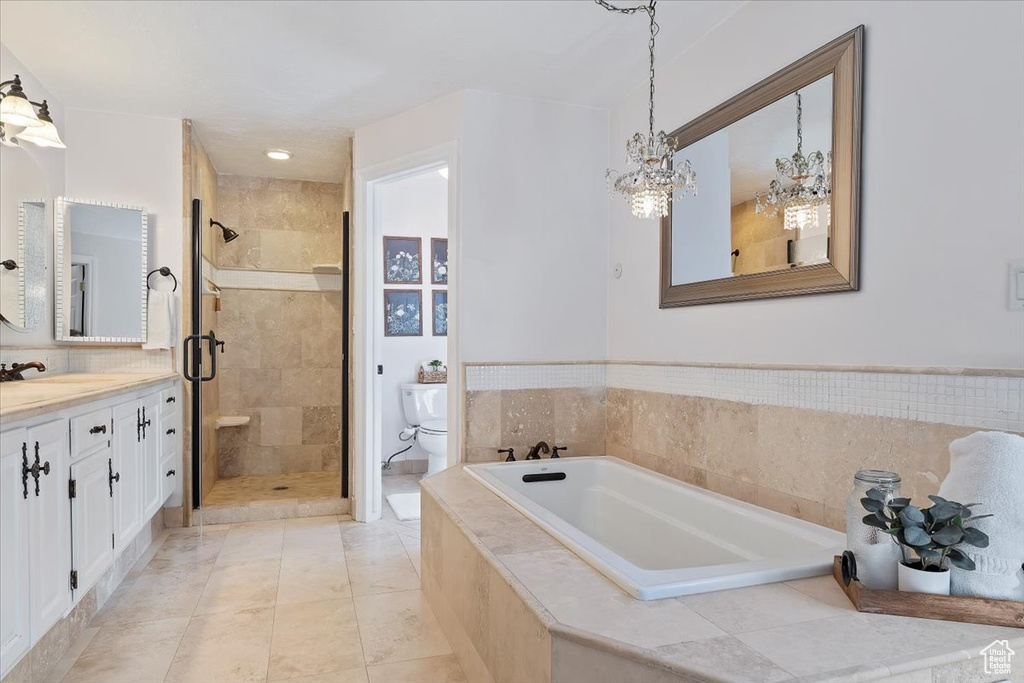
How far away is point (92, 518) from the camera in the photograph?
2166 mm

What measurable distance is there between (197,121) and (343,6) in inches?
67.2

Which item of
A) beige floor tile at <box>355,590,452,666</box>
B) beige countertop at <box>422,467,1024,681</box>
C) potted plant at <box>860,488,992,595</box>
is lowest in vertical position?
beige floor tile at <box>355,590,452,666</box>

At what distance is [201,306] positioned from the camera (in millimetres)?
3666

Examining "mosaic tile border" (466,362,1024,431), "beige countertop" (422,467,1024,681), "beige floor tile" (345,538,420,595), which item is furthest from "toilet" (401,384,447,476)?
"beige countertop" (422,467,1024,681)

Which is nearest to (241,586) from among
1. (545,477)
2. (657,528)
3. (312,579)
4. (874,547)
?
(312,579)

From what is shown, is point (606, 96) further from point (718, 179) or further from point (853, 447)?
point (853, 447)

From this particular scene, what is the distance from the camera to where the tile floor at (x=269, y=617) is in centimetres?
202

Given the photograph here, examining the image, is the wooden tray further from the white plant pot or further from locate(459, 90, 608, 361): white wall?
locate(459, 90, 608, 361): white wall

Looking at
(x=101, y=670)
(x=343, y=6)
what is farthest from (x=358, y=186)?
(x=101, y=670)

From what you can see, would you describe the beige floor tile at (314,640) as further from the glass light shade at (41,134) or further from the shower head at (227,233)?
the shower head at (227,233)

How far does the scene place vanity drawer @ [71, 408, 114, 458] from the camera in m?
2.01

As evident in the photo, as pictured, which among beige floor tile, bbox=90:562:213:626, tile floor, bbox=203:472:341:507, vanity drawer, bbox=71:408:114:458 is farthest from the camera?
tile floor, bbox=203:472:341:507

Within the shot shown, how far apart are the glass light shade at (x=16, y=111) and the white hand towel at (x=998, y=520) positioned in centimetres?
326

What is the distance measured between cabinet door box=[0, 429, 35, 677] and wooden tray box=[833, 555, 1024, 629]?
204 centimetres
